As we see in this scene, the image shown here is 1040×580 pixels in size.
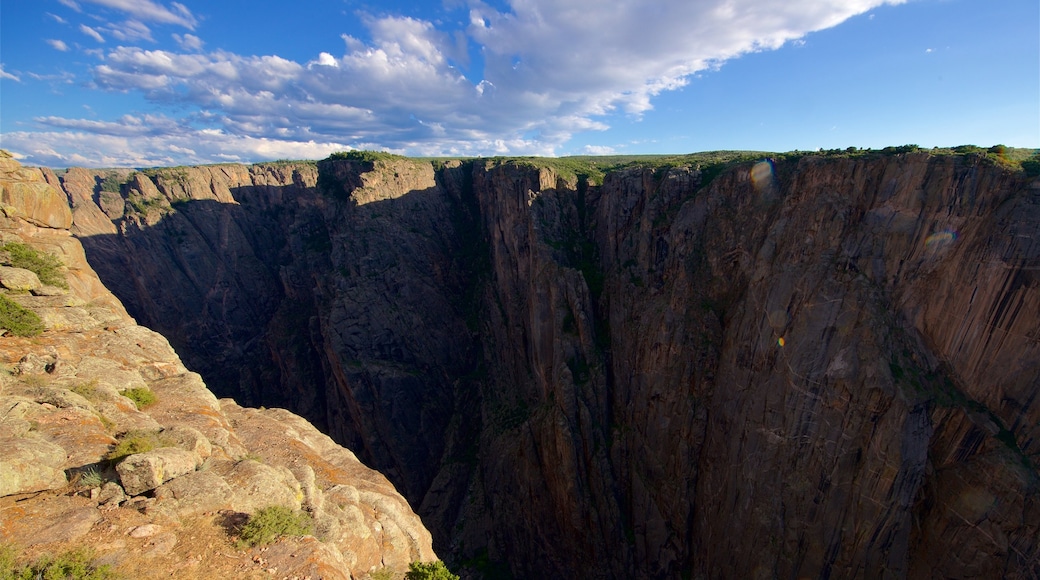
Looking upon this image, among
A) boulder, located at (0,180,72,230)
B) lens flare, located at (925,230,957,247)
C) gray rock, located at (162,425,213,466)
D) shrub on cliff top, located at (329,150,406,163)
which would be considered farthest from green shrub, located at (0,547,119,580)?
shrub on cliff top, located at (329,150,406,163)

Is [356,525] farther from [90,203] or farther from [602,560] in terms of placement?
[90,203]

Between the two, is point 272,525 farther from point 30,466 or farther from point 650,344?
point 650,344

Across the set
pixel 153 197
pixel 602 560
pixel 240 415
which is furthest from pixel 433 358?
pixel 153 197

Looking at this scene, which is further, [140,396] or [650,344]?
[650,344]

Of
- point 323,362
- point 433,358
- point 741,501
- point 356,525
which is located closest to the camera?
point 356,525

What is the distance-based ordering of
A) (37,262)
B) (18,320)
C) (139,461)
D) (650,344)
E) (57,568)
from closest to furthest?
(57,568), (139,461), (18,320), (37,262), (650,344)

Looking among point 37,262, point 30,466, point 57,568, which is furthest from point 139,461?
point 37,262

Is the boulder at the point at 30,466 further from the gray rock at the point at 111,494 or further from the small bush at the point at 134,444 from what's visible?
the gray rock at the point at 111,494
